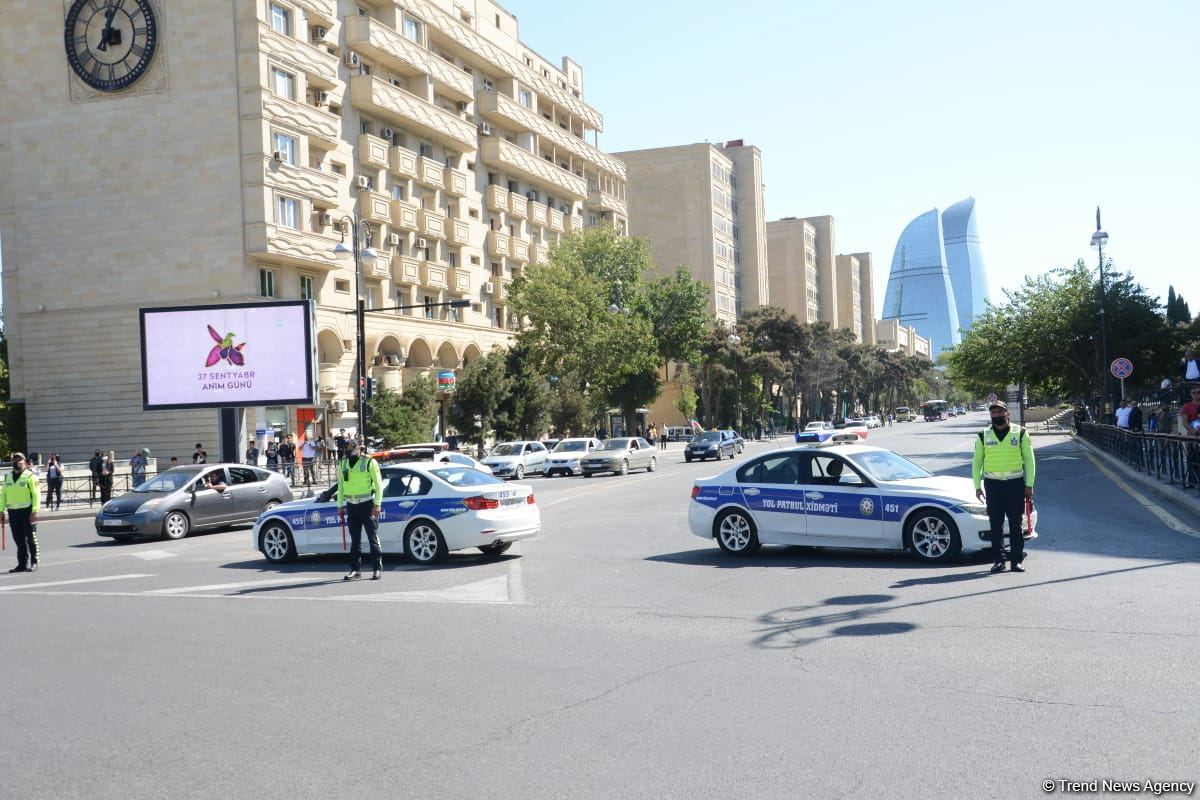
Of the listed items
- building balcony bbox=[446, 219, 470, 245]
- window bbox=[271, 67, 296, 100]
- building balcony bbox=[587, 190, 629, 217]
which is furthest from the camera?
building balcony bbox=[587, 190, 629, 217]

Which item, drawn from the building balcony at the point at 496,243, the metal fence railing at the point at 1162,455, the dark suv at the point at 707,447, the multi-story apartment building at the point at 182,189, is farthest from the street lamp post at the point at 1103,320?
the building balcony at the point at 496,243

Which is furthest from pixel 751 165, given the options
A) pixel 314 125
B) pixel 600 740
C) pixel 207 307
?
pixel 600 740

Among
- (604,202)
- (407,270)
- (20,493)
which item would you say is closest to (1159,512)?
(20,493)

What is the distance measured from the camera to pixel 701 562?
13461 mm

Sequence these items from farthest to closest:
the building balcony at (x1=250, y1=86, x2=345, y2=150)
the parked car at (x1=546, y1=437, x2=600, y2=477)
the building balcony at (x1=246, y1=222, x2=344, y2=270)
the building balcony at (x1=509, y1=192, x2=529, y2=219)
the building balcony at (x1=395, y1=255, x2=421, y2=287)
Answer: the building balcony at (x1=509, y1=192, x2=529, y2=219) < the building balcony at (x1=395, y1=255, x2=421, y2=287) < the building balcony at (x1=250, y1=86, x2=345, y2=150) < the building balcony at (x1=246, y1=222, x2=344, y2=270) < the parked car at (x1=546, y1=437, x2=600, y2=477)

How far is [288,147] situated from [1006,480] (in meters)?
40.3

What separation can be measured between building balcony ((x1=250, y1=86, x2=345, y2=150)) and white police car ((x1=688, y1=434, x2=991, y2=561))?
116ft

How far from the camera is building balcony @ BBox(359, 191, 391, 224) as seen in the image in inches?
1987

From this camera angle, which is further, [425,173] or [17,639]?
[425,173]

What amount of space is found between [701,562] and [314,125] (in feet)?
126

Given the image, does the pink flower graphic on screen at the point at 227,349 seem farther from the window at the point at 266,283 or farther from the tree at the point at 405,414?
the window at the point at 266,283

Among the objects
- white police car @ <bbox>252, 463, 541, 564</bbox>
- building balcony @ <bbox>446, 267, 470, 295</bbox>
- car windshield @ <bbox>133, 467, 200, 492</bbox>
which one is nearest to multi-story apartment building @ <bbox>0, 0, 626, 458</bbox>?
building balcony @ <bbox>446, 267, 470, 295</bbox>

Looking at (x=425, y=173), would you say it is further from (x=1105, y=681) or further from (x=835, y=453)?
(x=1105, y=681)

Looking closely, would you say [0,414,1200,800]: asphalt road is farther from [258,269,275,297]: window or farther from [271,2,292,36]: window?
[271,2,292,36]: window
